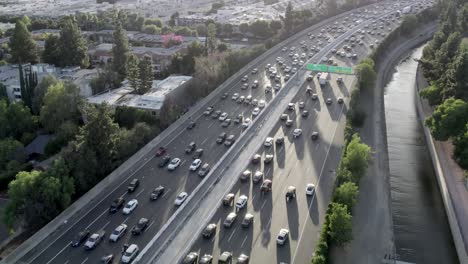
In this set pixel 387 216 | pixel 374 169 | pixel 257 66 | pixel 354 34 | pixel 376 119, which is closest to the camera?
pixel 387 216

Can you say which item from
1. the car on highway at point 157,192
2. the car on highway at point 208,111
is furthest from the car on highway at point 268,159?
the car on highway at point 208,111

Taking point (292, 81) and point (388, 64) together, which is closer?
point (292, 81)

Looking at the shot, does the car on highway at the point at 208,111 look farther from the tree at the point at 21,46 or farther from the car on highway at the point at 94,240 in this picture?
the tree at the point at 21,46

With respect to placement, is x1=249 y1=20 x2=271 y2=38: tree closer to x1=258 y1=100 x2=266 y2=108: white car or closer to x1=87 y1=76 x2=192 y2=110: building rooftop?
x1=87 y1=76 x2=192 y2=110: building rooftop

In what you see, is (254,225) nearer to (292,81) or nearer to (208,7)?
(292,81)

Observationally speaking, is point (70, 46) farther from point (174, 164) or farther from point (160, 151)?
point (174, 164)

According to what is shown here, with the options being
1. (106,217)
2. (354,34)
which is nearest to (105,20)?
(354,34)

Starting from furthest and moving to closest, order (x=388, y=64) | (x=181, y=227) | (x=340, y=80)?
(x=388, y=64) → (x=340, y=80) → (x=181, y=227)
